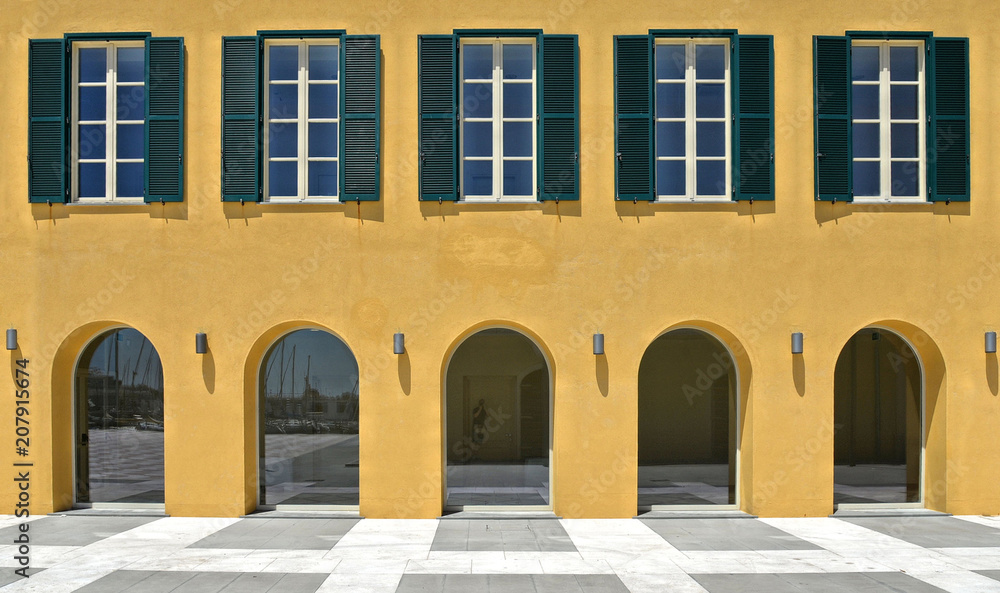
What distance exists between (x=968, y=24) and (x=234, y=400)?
12.7 m

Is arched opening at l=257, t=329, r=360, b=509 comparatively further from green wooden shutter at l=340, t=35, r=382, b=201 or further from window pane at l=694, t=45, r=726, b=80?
window pane at l=694, t=45, r=726, b=80

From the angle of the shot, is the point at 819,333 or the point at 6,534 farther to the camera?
the point at 819,333

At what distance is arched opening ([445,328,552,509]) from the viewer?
11.8 meters

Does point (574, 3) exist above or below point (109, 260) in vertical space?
above

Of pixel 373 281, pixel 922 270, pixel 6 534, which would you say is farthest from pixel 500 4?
pixel 6 534

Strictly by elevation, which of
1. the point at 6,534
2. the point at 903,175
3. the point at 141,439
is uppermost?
the point at 903,175

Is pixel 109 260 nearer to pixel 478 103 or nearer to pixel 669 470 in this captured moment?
pixel 478 103

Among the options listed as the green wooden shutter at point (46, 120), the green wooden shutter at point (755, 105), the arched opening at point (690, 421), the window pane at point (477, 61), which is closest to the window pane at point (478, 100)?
the window pane at point (477, 61)

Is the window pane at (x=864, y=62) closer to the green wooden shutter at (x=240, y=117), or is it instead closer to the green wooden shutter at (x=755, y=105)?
the green wooden shutter at (x=755, y=105)

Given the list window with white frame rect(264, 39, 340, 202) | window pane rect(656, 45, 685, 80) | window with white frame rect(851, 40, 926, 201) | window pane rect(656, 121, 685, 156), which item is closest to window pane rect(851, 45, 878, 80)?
window with white frame rect(851, 40, 926, 201)

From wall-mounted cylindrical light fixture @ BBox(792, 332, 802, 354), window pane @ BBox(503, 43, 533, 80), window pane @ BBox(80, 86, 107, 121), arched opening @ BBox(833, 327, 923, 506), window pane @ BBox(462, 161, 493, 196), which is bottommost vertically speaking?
arched opening @ BBox(833, 327, 923, 506)

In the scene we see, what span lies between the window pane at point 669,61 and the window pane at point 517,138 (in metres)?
2.22

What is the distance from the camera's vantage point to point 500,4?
11.8 meters

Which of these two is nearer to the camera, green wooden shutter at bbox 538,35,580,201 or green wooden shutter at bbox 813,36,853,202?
green wooden shutter at bbox 538,35,580,201
